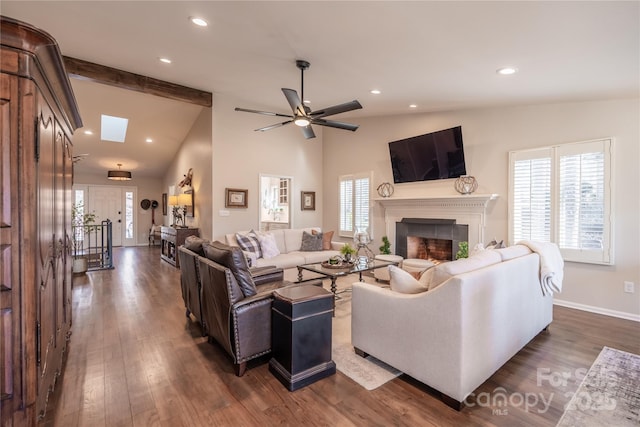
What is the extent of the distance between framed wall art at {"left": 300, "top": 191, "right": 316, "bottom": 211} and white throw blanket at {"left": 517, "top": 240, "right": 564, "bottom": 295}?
463 centimetres

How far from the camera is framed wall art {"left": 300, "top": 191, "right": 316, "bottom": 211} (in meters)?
6.93

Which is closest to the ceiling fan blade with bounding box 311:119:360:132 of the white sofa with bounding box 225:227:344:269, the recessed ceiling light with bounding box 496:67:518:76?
the recessed ceiling light with bounding box 496:67:518:76

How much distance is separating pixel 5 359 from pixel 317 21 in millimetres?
3081

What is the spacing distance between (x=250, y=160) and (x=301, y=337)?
454cm

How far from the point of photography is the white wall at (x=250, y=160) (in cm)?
567

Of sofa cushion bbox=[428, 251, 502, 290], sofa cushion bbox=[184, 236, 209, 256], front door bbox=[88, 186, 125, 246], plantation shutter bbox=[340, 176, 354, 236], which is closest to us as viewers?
sofa cushion bbox=[428, 251, 502, 290]

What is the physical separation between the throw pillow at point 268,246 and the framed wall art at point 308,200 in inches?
72.1

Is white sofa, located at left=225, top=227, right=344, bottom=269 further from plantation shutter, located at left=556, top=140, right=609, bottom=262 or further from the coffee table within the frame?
plantation shutter, located at left=556, top=140, right=609, bottom=262

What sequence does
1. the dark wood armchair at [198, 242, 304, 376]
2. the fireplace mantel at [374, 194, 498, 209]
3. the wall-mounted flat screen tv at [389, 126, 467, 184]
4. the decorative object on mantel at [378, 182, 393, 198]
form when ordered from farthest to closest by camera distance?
the decorative object on mantel at [378, 182, 393, 198]
the wall-mounted flat screen tv at [389, 126, 467, 184]
the fireplace mantel at [374, 194, 498, 209]
the dark wood armchair at [198, 242, 304, 376]

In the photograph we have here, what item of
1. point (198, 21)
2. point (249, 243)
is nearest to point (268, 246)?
point (249, 243)

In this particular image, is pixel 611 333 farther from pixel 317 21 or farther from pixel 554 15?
pixel 317 21

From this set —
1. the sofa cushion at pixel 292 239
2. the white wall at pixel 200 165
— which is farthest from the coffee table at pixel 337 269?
the white wall at pixel 200 165

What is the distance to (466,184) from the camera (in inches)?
191

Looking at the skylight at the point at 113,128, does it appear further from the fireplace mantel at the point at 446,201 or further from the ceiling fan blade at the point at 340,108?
the fireplace mantel at the point at 446,201
